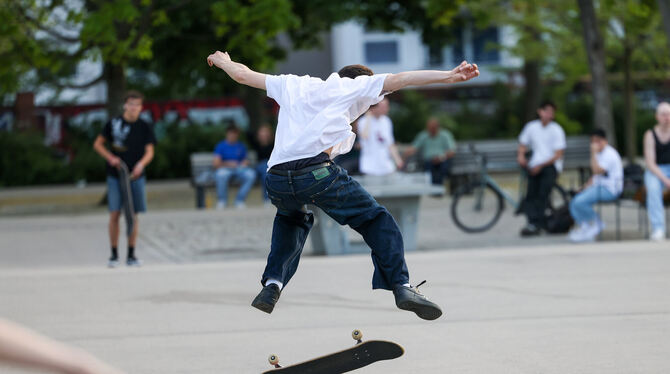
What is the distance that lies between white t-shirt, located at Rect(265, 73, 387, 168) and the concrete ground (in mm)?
1256

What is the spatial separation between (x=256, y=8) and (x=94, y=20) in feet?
8.48

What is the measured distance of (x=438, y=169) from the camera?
65.2ft

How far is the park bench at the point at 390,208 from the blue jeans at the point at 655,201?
8.37 feet

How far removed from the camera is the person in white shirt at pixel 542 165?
12.9 metres

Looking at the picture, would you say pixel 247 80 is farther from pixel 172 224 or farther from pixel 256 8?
pixel 256 8

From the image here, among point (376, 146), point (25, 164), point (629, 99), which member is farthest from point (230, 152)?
point (629, 99)

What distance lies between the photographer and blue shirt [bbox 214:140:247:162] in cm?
1772

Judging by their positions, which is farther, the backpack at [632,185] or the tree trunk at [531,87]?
the tree trunk at [531,87]

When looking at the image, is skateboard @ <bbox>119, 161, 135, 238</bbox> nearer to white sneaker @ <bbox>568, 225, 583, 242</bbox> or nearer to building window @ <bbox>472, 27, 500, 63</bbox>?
white sneaker @ <bbox>568, 225, 583, 242</bbox>

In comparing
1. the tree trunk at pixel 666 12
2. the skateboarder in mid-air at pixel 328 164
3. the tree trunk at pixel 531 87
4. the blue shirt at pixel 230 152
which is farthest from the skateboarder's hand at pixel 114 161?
the tree trunk at pixel 531 87

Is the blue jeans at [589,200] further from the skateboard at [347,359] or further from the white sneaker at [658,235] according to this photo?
the skateboard at [347,359]

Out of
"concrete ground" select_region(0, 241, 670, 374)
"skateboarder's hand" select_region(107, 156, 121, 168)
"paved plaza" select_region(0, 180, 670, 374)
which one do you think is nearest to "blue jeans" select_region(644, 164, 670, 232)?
"paved plaza" select_region(0, 180, 670, 374)

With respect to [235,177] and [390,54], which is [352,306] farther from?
[390,54]

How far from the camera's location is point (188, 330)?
272 inches
